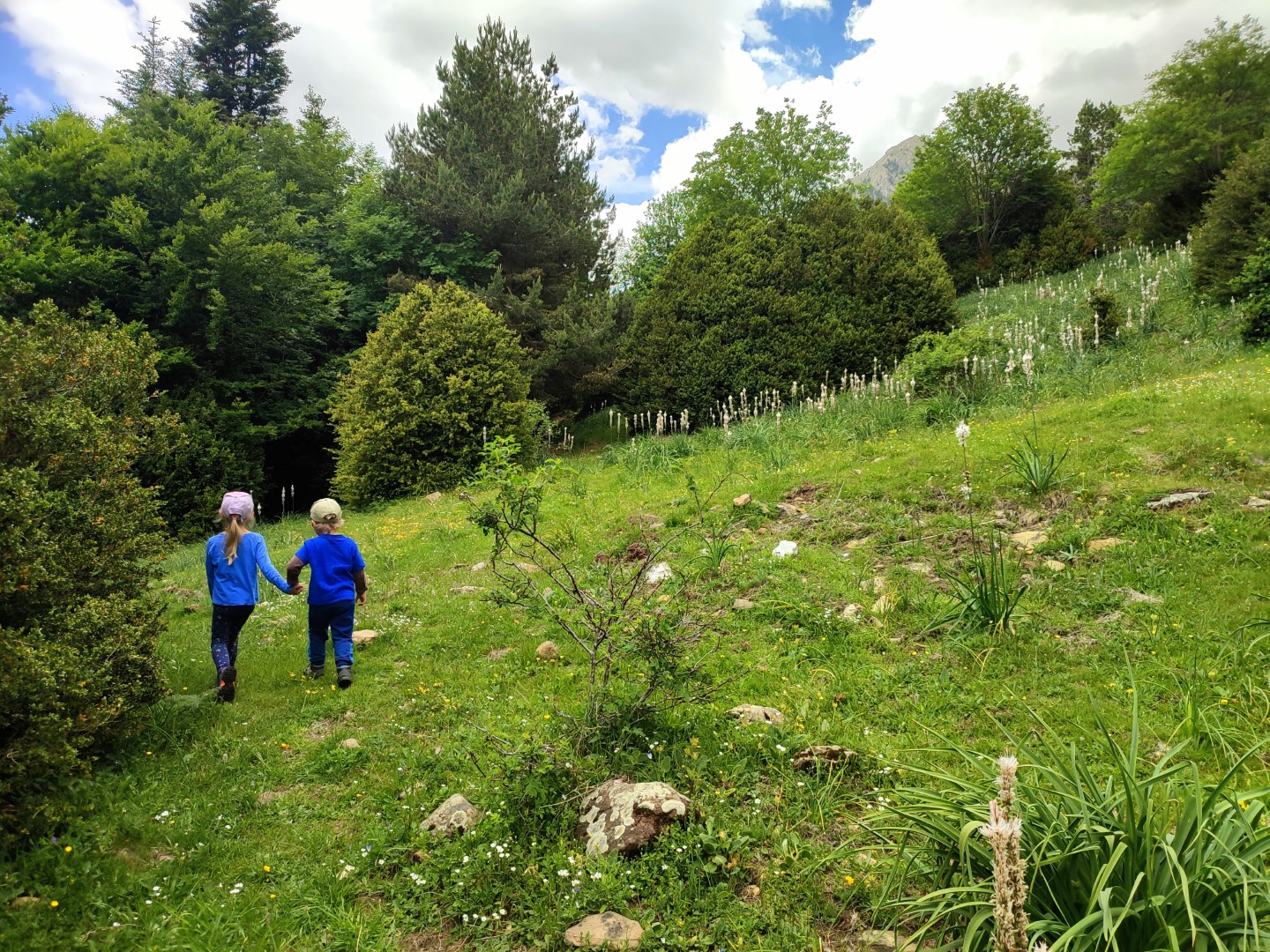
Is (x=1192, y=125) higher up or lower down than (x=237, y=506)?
higher up

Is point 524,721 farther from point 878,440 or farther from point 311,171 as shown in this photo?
point 311,171

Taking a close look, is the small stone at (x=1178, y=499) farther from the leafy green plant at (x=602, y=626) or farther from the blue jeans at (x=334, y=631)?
the blue jeans at (x=334, y=631)

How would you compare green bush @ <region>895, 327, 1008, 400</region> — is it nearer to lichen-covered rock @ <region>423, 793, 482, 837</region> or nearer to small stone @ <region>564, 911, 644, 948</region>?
lichen-covered rock @ <region>423, 793, 482, 837</region>

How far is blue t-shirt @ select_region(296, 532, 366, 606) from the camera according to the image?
5.16 meters

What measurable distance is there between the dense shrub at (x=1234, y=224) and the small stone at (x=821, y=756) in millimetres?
13525

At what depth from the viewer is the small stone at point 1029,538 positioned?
5.21m

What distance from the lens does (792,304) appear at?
13961 millimetres

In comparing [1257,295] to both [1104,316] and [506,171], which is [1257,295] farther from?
[506,171]

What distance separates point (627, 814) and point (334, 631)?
136 inches

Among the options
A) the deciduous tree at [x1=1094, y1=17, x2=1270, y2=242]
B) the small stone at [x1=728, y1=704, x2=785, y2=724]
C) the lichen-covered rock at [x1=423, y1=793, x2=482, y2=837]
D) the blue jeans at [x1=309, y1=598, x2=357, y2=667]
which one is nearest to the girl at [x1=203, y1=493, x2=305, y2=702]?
the blue jeans at [x1=309, y1=598, x2=357, y2=667]

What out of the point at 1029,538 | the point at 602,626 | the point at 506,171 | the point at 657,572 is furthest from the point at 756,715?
the point at 506,171

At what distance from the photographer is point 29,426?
352 cm

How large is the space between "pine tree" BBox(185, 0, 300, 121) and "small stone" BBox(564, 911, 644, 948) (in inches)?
1283

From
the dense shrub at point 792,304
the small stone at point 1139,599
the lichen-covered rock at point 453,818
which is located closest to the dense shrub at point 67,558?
the lichen-covered rock at point 453,818
